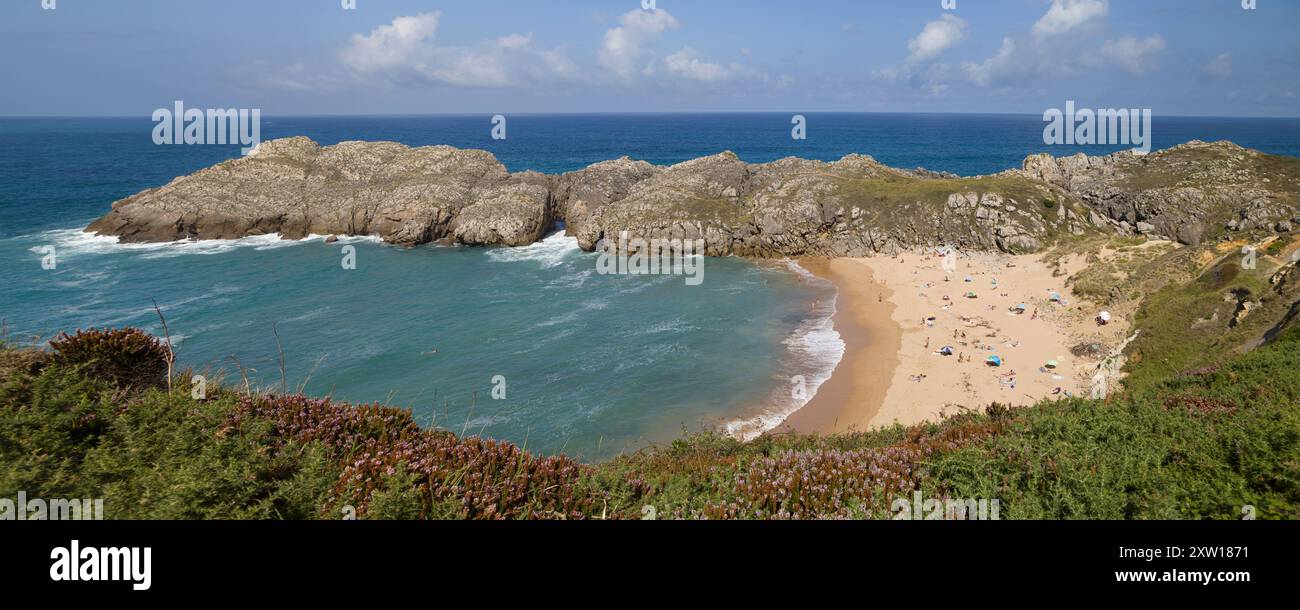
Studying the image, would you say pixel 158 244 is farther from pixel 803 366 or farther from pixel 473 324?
pixel 803 366

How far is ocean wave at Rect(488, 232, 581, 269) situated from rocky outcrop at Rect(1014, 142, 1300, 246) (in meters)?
43.5

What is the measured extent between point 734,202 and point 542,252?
1881 cm

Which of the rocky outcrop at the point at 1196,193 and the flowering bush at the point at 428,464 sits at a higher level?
the rocky outcrop at the point at 1196,193

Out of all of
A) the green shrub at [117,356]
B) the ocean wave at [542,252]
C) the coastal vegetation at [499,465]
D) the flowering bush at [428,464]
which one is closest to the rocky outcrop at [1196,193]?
the coastal vegetation at [499,465]

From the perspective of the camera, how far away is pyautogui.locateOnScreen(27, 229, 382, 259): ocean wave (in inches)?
1889

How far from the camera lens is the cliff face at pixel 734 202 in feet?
149

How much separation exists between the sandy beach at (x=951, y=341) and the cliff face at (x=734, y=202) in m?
6.51

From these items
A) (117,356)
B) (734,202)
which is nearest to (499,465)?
(117,356)

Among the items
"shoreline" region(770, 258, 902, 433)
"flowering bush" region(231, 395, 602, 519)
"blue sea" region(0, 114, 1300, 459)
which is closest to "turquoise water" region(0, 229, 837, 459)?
"blue sea" region(0, 114, 1300, 459)

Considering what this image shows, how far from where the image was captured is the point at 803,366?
91.8ft

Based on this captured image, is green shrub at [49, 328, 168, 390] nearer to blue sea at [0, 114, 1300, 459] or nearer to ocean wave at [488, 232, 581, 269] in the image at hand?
blue sea at [0, 114, 1300, 459]

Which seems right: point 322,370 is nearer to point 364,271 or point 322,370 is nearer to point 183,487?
point 364,271

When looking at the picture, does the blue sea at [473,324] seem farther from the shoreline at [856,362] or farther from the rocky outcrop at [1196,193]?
the rocky outcrop at [1196,193]
